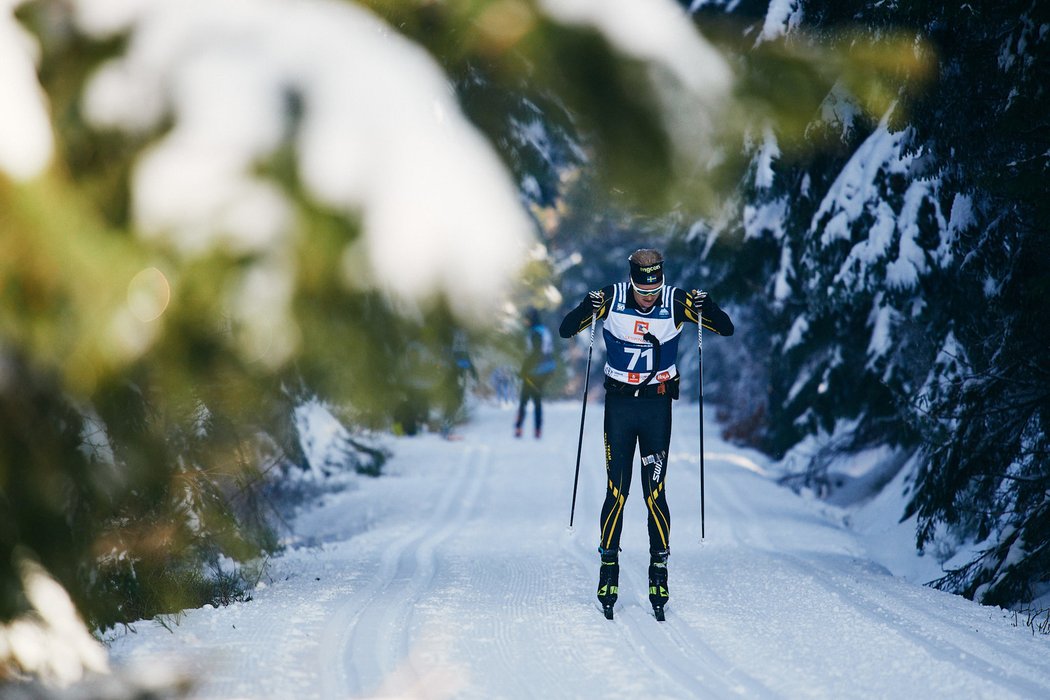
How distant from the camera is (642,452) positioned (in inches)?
259

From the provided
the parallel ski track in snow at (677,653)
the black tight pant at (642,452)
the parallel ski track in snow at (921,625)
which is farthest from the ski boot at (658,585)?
the parallel ski track in snow at (921,625)

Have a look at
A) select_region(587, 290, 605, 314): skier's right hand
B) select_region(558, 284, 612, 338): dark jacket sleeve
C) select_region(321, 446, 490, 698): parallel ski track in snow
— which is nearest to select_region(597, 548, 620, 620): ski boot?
select_region(321, 446, 490, 698): parallel ski track in snow

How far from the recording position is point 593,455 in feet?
56.7

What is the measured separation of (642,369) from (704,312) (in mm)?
512

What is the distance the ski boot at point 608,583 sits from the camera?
6.16m

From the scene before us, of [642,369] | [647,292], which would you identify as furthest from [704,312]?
[642,369]

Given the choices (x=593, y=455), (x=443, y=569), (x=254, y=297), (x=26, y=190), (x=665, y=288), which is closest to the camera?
(x=26, y=190)

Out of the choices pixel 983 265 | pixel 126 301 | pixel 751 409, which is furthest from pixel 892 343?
pixel 751 409

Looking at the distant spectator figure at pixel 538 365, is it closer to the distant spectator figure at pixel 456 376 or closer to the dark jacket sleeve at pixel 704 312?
the dark jacket sleeve at pixel 704 312

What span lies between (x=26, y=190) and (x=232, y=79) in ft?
2.49

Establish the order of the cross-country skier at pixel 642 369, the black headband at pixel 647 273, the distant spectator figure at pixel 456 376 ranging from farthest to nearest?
the cross-country skier at pixel 642 369
the black headband at pixel 647 273
the distant spectator figure at pixel 456 376

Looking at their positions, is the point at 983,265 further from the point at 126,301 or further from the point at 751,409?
the point at 751,409

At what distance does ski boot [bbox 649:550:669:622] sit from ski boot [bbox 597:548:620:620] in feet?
0.67

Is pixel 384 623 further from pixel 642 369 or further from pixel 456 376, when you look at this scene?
pixel 642 369
